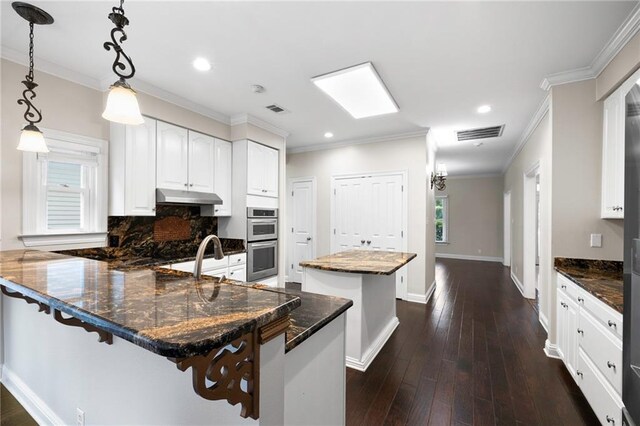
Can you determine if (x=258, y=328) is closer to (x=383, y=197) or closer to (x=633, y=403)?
(x=633, y=403)

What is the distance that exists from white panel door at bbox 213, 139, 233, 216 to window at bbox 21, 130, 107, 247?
125cm

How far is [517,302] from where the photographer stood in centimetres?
450

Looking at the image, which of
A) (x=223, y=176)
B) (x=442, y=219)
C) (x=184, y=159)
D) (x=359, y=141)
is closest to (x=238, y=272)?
(x=223, y=176)

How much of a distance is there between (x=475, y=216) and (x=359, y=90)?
302 inches

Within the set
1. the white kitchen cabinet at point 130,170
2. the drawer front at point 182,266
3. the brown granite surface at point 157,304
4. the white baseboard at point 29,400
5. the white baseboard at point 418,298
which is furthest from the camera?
the white baseboard at point 418,298

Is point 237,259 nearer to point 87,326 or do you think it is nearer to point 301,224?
point 301,224

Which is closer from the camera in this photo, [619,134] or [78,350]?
[78,350]

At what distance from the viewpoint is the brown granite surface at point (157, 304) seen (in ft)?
2.07

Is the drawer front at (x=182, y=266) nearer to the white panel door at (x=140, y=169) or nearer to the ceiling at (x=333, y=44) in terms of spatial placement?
the white panel door at (x=140, y=169)

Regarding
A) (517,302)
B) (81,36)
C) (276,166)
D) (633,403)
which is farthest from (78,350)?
(517,302)

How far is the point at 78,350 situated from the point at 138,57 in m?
2.35

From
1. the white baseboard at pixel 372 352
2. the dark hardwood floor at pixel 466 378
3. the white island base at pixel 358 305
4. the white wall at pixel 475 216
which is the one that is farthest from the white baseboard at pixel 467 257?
the white island base at pixel 358 305

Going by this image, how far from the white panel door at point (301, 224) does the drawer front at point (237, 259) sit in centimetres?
188

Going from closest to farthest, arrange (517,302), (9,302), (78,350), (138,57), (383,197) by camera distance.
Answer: (78,350) < (9,302) < (138,57) < (517,302) < (383,197)
